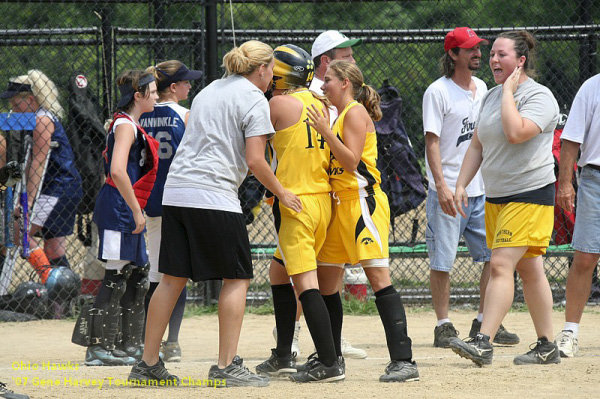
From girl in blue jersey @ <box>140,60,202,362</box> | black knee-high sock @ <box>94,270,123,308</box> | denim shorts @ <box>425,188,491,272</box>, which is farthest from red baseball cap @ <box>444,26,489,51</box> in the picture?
black knee-high sock @ <box>94,270,123,308</box>

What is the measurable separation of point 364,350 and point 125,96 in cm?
225

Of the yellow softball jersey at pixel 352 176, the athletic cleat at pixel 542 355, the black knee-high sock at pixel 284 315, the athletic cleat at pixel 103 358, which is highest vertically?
the yellow softball jersey at pixel 352 176

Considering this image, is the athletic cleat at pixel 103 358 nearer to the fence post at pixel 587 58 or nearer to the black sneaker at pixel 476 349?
the black sneaker at pixel 476 349

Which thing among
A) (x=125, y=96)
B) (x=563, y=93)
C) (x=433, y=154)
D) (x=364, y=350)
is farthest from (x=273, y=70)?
(x=563, y=93)

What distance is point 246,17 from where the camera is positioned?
14.2 meters

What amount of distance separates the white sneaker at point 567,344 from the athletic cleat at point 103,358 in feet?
8.60

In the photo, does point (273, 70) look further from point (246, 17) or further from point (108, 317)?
point (246, 17)

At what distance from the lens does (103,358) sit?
216 inches

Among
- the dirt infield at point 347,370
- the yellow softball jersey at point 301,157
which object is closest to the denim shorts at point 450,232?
the dirt infield at point 347,370

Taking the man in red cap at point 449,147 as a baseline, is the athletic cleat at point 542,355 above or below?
below

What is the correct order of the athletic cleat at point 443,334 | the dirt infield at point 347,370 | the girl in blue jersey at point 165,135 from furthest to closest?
the athletic cleat at point 443,334 < the girl in blue jersey at point 165,135 < the dirt infield at point 347,370

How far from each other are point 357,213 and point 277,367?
0.98 metres

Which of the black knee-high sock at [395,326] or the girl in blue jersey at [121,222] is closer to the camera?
the black knee-high sock at [395,326]

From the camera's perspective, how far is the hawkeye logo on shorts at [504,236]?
5.11 metres
